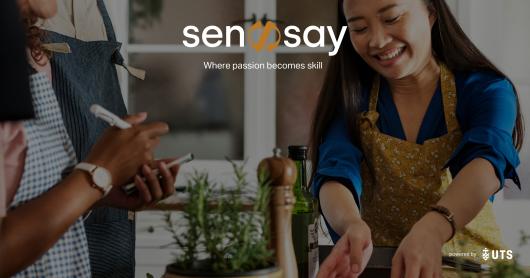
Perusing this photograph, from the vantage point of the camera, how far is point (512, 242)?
103 inches

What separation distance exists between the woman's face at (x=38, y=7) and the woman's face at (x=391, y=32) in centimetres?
68

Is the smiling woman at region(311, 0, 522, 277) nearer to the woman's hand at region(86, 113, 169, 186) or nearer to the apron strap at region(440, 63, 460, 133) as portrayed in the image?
the apron strap at region(440, 63, 460, 133)

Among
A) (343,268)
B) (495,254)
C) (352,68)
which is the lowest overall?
(495,254)

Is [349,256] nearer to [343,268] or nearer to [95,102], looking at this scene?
[343,268]

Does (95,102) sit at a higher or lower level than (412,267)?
higher

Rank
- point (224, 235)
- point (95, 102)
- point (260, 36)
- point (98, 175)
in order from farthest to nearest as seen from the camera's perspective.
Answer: point (260, 36) → point (95, 102) → point (98, 175) → point (224, 235)

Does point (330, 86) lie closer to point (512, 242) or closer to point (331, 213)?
point (331, 213)

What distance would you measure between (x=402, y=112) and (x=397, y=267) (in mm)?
644

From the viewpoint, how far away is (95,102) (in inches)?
51.8

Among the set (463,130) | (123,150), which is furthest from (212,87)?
(123,150)

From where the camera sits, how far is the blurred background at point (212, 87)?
278 cm

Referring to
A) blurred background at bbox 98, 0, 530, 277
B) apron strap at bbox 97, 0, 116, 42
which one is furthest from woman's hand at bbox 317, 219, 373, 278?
blurred background at bbox 98, 0, 530, 277

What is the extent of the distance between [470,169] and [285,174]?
0.62 m

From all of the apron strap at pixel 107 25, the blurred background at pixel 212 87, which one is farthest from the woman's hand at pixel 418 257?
the blurred background at pixel 212 87
